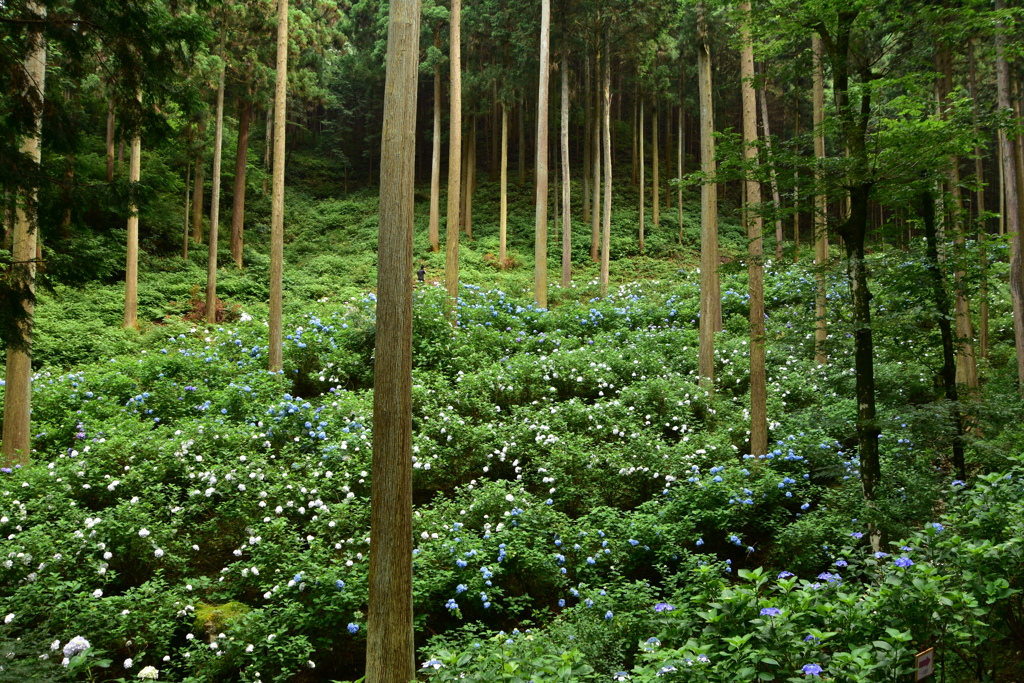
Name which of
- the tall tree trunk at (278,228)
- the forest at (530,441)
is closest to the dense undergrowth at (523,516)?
the forest at (530,441)

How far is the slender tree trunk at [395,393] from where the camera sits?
4.51 meters

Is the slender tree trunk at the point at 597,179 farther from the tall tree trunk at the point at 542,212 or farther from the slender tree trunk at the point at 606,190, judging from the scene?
the tall tree trunk at the point at 542,212

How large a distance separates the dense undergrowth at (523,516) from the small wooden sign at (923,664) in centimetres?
7

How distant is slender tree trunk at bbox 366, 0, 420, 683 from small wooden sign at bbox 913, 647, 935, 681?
3093 millimetres

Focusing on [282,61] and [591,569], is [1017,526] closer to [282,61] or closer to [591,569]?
[591,569]

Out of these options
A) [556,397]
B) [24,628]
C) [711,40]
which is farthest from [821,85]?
[24,628]

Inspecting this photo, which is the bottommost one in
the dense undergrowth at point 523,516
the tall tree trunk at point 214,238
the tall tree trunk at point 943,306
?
the dense undergrowth at point 523,516

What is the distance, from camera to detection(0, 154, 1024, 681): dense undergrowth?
11.7 ft

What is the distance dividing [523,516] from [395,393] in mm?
2979

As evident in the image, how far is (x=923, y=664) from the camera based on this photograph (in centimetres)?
295

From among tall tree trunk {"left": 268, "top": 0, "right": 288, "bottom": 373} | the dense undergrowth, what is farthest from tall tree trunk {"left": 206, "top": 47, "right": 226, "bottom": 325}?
tall tree trunk {"left": 268, "top": 0, "right": 288, "bottom": 373}

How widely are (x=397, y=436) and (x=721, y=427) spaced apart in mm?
7107

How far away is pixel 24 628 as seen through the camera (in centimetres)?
500

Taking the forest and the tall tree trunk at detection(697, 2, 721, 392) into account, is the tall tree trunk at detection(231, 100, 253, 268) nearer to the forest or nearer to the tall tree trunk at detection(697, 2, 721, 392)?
the forest
